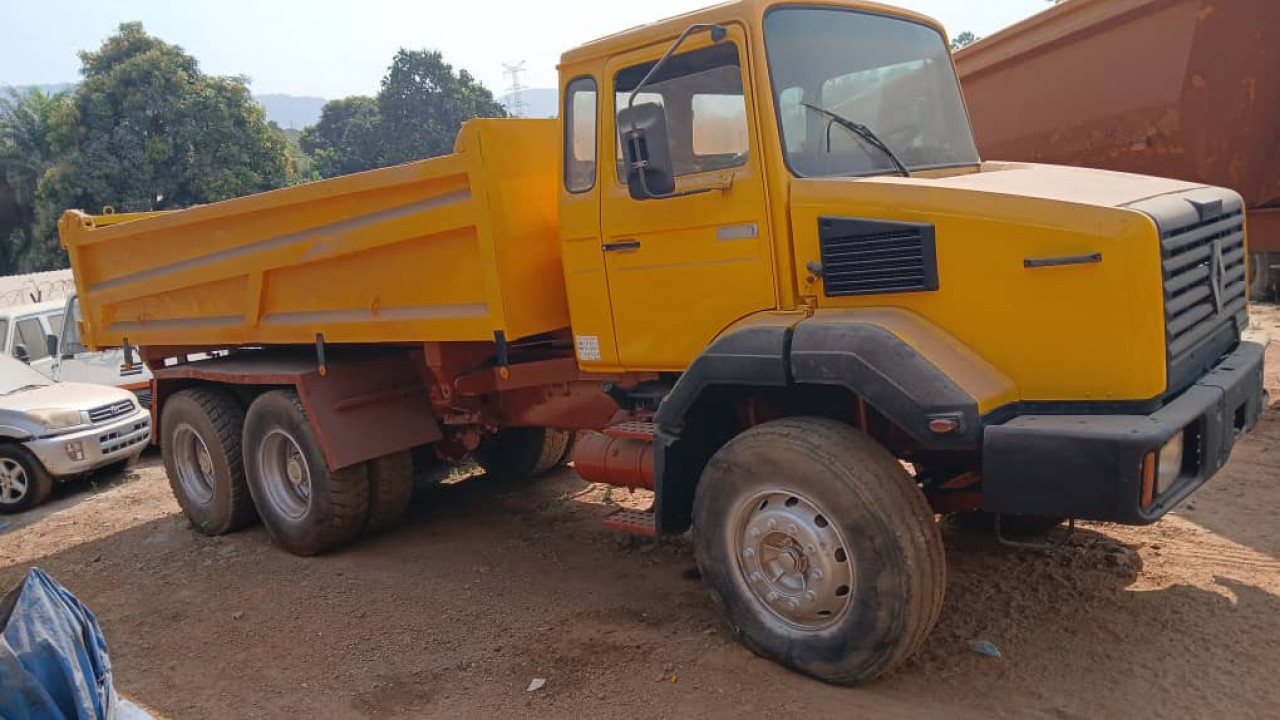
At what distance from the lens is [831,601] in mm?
3643

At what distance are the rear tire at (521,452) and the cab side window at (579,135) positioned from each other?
3034 millimetres

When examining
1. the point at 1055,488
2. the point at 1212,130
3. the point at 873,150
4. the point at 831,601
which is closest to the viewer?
the point at 1055,488

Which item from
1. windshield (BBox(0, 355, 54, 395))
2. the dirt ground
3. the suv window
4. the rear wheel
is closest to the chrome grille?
the rear wheel

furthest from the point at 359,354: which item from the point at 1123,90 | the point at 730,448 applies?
the point at 1123,90

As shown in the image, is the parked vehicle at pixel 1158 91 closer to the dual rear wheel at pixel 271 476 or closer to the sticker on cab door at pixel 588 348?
the sticker on cab door at pixel 588 348

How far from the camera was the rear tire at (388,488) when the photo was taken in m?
6.07

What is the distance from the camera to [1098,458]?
3.13 m

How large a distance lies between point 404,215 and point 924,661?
332cm

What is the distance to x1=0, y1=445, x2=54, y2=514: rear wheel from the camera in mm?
8273

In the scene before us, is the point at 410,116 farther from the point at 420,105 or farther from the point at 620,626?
the point at 620,626

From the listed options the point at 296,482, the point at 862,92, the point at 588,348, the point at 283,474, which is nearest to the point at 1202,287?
the point at 862,92

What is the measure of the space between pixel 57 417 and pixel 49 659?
640cm

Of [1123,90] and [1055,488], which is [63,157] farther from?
[1055,488]

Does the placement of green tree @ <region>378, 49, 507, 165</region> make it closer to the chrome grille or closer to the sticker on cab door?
the chrome grille
